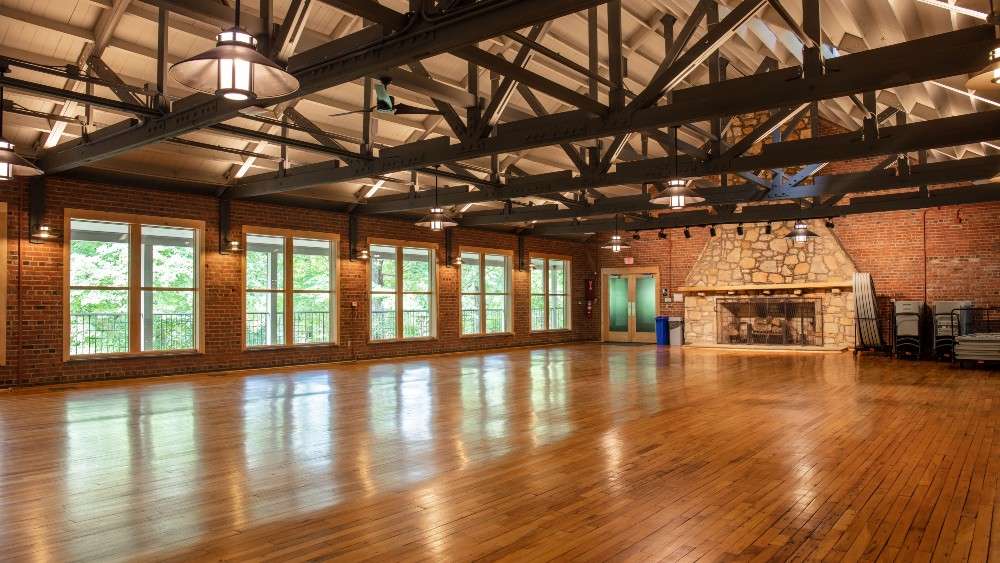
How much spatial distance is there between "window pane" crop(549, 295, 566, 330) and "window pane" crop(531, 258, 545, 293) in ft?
1.79

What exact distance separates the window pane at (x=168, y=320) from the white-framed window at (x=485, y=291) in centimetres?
674

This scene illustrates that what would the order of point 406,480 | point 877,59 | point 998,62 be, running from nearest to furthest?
1. point 998,62
2. point 406,480
3. point 877,59

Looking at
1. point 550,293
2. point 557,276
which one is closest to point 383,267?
point 550,293

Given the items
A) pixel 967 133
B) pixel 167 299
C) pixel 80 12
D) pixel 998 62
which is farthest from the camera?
pixel 167 299

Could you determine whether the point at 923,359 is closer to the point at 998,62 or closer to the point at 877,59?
the point at 877,59

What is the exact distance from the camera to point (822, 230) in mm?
16375

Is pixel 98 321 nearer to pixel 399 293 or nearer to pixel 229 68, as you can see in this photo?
pixel 399 293

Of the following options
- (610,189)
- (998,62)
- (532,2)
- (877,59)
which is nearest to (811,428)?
(877,59)

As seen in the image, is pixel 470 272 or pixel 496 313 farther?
pixel 496 313

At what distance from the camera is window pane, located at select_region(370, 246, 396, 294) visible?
48.0ft

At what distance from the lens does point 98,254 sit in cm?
1043

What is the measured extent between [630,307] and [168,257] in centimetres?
1274

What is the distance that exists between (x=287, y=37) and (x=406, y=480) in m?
3.26

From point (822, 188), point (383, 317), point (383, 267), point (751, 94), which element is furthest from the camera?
point (383, 267)
